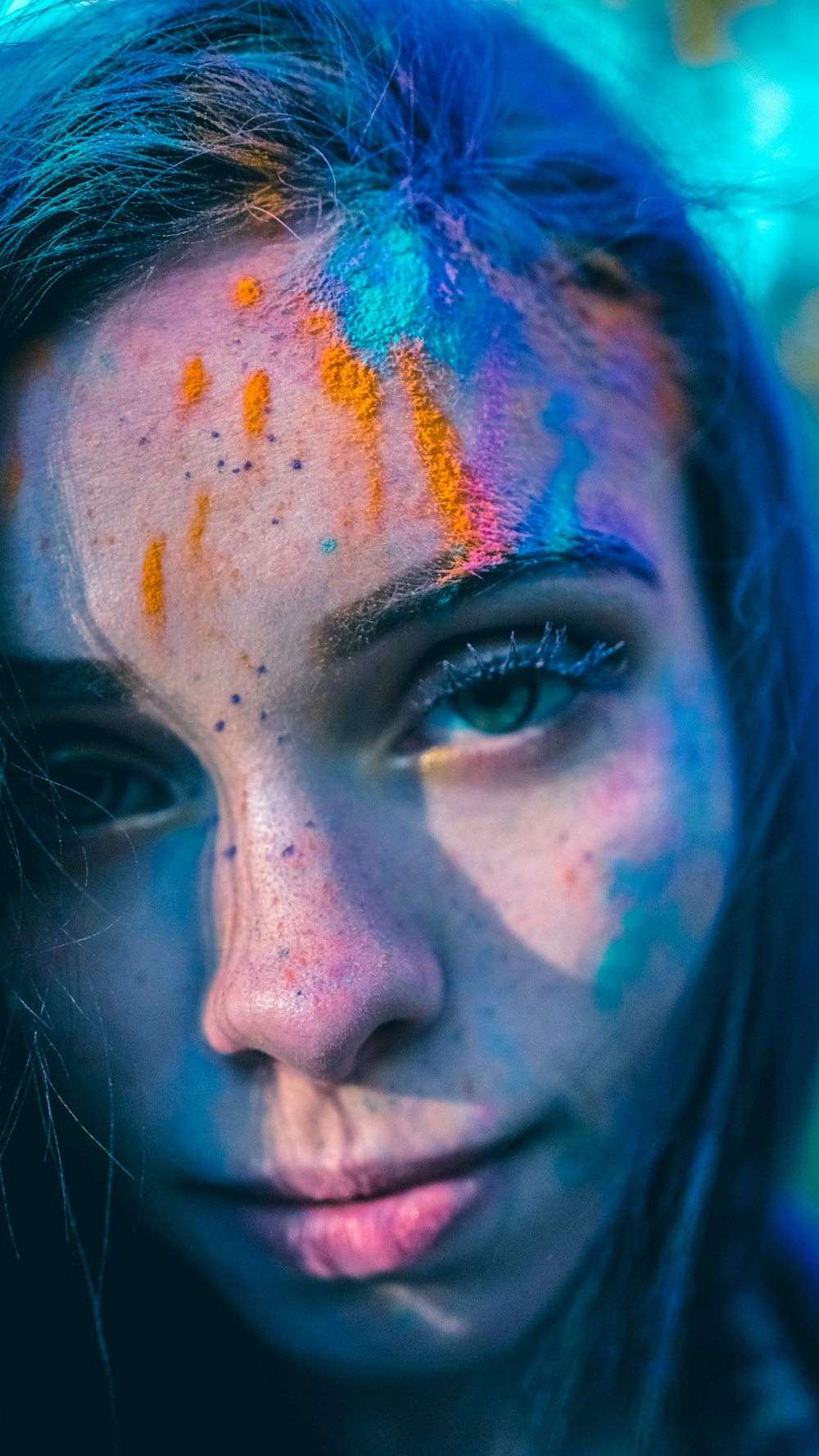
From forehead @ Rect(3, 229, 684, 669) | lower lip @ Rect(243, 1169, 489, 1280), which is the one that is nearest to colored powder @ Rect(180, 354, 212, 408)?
forehead @ Rect(3, 229, 684, 669)

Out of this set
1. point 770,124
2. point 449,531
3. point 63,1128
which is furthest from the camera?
point 770,124

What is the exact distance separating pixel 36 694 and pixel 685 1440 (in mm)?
889

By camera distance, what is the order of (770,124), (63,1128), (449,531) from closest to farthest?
1. (449,531)
2. (63,1128)
3. (770,124)

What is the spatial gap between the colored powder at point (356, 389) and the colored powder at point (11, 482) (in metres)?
0.21

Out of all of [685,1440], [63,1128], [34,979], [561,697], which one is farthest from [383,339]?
[685,1440]

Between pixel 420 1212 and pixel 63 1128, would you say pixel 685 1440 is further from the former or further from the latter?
pixel 63 1128

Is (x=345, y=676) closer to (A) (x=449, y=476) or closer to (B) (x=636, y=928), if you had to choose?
(A) (x=449, y=476)

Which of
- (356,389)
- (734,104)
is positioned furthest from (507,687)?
(734,104)

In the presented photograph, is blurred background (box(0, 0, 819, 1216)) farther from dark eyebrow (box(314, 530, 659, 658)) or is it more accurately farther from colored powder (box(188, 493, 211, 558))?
colored powder (box(188, 493, 211, 558))

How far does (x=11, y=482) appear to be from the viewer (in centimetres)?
64

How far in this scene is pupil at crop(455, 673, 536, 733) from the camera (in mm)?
703

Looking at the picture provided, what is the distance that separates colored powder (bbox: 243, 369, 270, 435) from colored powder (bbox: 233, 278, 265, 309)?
5 cm

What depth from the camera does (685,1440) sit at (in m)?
0.89

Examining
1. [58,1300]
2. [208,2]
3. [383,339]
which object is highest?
[208,2]
